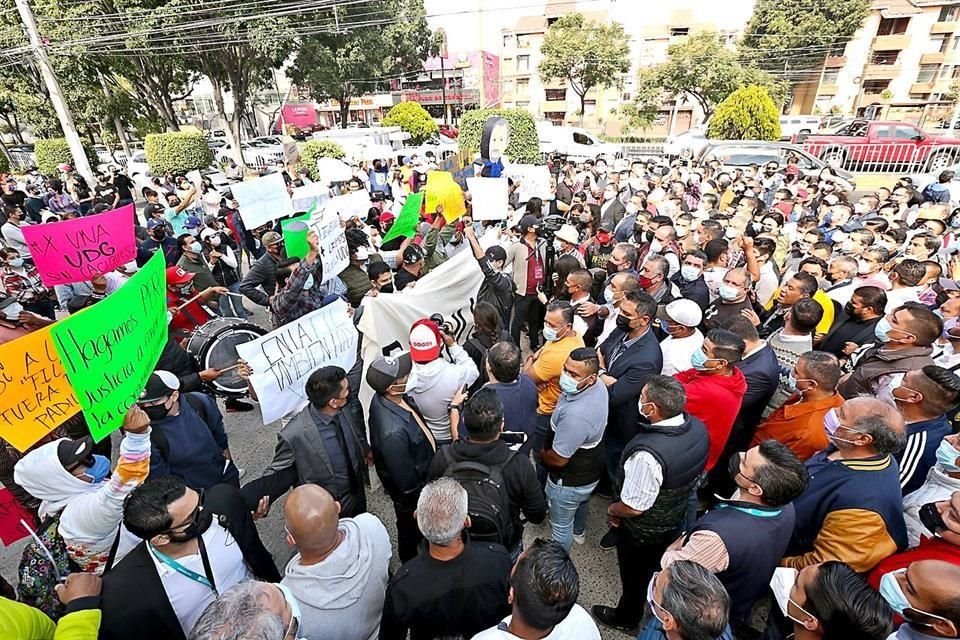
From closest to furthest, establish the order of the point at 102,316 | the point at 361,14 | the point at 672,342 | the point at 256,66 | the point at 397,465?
the point at 102,316, the point at 397,465, the point at 672,342, the point at 256,66, the point at 361,14

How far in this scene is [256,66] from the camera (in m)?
22.4

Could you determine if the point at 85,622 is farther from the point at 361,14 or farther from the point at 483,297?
the point at 361,14

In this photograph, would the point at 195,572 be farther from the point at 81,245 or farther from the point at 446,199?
the point at 446,199

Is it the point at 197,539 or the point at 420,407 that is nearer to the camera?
the point at 197,539

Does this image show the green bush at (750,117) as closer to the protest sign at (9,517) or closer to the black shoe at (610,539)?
the black shoe at (610,539)

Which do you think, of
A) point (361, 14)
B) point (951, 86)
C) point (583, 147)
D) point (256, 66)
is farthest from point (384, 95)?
point (951, 86)

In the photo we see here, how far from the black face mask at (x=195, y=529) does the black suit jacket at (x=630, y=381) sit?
94.8 inches

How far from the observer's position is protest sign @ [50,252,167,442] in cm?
215

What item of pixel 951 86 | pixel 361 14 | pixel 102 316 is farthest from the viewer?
pixel 951 86

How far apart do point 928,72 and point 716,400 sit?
49.9 meters

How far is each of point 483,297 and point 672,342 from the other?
6.47ft

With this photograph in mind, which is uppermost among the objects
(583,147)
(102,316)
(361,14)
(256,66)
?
(361,14)

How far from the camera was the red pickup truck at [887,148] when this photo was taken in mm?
15453

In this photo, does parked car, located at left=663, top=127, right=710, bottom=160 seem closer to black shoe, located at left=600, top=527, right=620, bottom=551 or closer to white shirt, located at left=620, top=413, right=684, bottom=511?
black shoe, located at left=600, top=527, right=620, bottom=551
